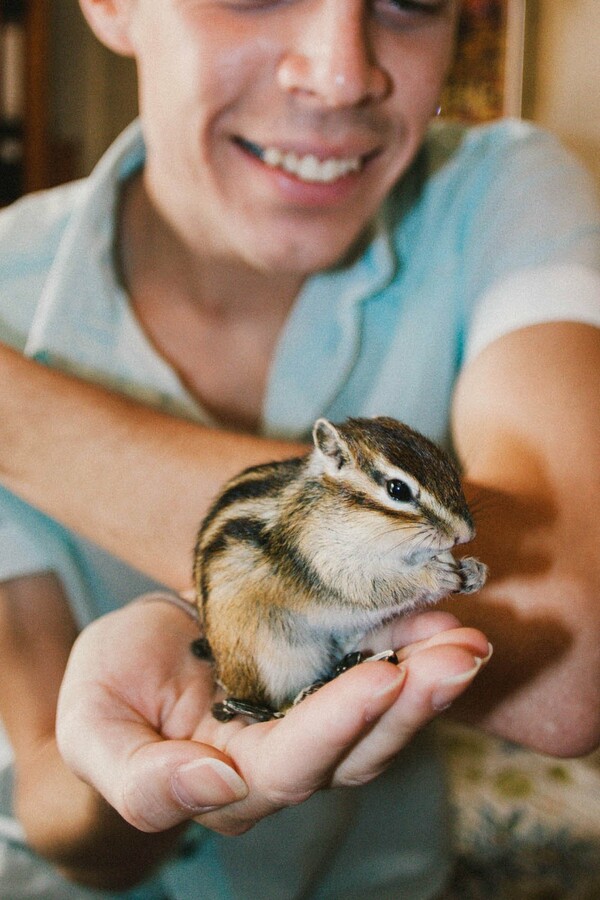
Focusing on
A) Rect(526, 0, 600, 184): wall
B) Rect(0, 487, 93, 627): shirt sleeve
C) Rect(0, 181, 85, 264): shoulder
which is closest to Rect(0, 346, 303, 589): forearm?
Rect(0, 487, 93, 627): shirt sleeve

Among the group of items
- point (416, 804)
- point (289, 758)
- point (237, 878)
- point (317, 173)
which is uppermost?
point (317, 173)

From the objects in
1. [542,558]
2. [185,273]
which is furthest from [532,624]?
[185,273]

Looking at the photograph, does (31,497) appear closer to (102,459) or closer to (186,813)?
(102,459)

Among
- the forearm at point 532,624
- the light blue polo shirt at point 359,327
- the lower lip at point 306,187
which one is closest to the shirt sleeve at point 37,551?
the light blue polo shirt at point 359,327

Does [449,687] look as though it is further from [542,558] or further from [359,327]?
[359,327]

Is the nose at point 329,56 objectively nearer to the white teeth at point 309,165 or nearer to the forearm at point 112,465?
the white teeth at point 309,165

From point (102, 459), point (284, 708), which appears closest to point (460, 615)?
point (284, 708)
